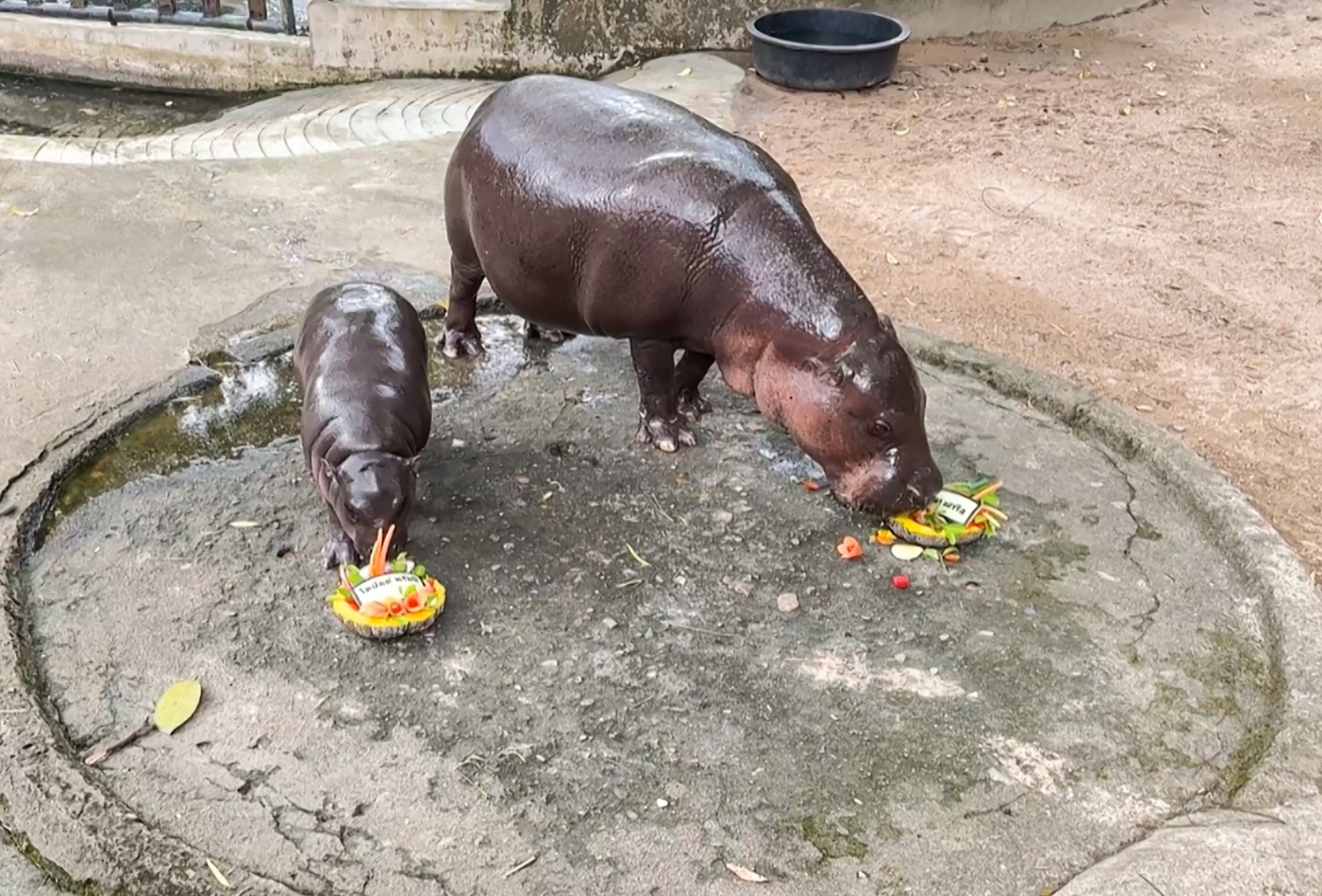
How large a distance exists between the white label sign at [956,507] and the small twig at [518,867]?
1.70 metres

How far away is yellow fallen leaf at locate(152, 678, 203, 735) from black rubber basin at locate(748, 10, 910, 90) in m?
6.43

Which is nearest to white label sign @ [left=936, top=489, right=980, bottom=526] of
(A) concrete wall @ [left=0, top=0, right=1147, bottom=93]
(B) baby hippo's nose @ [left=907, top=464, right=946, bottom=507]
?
(B) baby hippo's nose @ [left=907, top=464, right=946, bottom=507]

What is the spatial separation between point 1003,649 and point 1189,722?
506 mm

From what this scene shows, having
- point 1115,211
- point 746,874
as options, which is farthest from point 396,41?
point 746,874

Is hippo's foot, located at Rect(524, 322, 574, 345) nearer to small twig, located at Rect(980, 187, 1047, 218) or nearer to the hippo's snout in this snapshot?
the hippo's snout

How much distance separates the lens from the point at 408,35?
8.77 meters

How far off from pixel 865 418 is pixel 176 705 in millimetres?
2010

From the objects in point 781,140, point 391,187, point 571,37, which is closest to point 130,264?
point 391,187

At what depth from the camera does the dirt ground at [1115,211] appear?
489cm

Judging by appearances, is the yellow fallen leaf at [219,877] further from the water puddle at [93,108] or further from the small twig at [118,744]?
the water puddle at [93,108]

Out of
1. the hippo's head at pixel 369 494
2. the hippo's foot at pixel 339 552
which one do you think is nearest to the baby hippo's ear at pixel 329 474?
the hippo's head at pixel 369 494

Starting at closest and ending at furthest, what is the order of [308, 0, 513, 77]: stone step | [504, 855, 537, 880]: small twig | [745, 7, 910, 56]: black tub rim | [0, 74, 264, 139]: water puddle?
[504, 855, 537, 880]: small twig
[745, 7, 910, 56]: black tub rim
[0, 74, 264, 139]: water puddle
[308, 0, 513, 77]: stone step

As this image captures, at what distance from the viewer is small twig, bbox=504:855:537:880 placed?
2662 mm

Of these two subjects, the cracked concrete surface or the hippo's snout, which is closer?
the cracked concrete surface
